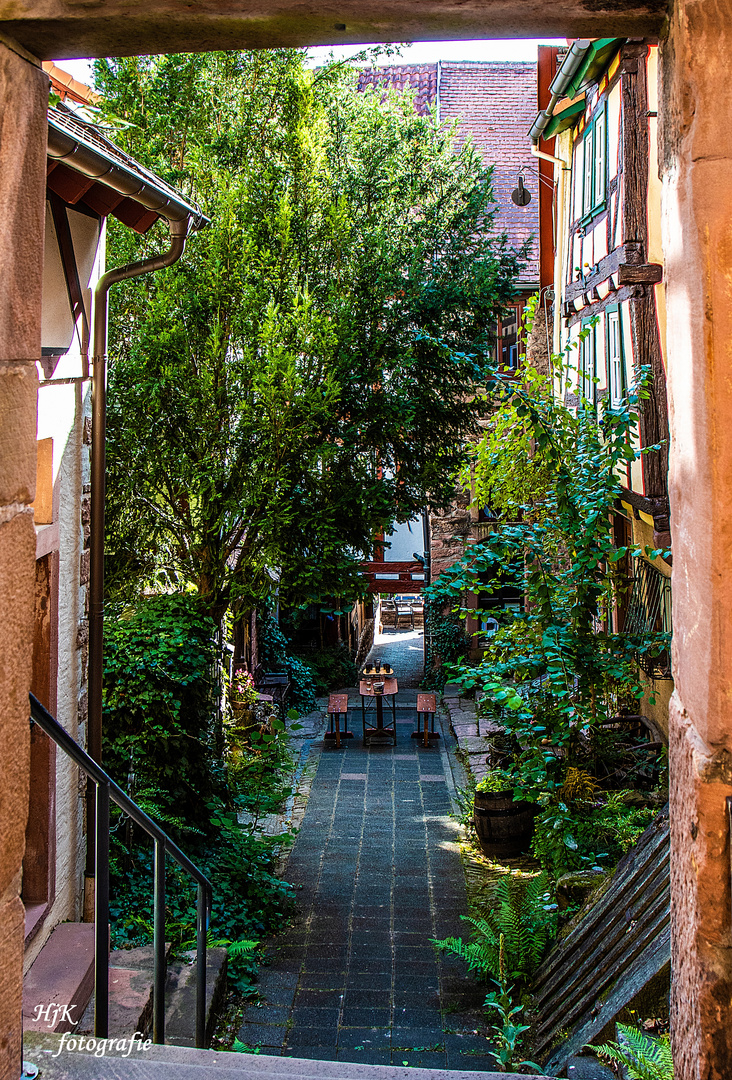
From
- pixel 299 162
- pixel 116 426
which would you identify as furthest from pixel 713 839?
pixel 299 162

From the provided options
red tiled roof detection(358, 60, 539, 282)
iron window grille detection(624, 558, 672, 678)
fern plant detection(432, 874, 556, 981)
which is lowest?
fern plant detection(432, 874, 556, 981)

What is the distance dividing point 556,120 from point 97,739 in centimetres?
835

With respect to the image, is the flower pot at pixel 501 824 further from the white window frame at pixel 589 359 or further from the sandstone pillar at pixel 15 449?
the sandstone pillar at pixel 15 449

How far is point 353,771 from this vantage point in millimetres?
10867

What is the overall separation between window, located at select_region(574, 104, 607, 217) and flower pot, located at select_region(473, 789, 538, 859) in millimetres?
5483

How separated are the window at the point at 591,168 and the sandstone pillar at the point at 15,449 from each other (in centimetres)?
755

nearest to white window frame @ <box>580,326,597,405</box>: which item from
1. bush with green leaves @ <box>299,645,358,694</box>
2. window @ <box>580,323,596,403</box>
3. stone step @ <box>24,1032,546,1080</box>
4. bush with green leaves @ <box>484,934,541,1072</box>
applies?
window @ <box>580,323,596,403</box>

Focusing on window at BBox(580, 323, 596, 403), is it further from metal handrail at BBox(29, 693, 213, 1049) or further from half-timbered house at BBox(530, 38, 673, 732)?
metal handrail at BBox(29, 693, 213, 1049)

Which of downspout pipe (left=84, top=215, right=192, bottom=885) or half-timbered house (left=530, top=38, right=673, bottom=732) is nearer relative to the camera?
downspout pipe (left=84, top=215, right=192, bottom=885)

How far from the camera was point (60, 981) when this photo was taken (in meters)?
3.78

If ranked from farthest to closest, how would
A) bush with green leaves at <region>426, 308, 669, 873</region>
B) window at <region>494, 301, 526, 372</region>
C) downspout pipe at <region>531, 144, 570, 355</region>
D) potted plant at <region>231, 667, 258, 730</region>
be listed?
1. window at <region>494, 301, 526, 372</region>
2. potted plant at <region>231, 667, 258, 730</region>
3. downspout pipe at <region>531, 144, 570, 355</region>
4. bush with green leaves at <region>426, 308, 669, 873</region>

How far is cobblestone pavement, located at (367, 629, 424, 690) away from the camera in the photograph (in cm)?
1753

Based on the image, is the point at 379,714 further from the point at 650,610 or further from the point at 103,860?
the point at 103,860

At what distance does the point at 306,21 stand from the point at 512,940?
525 cm
